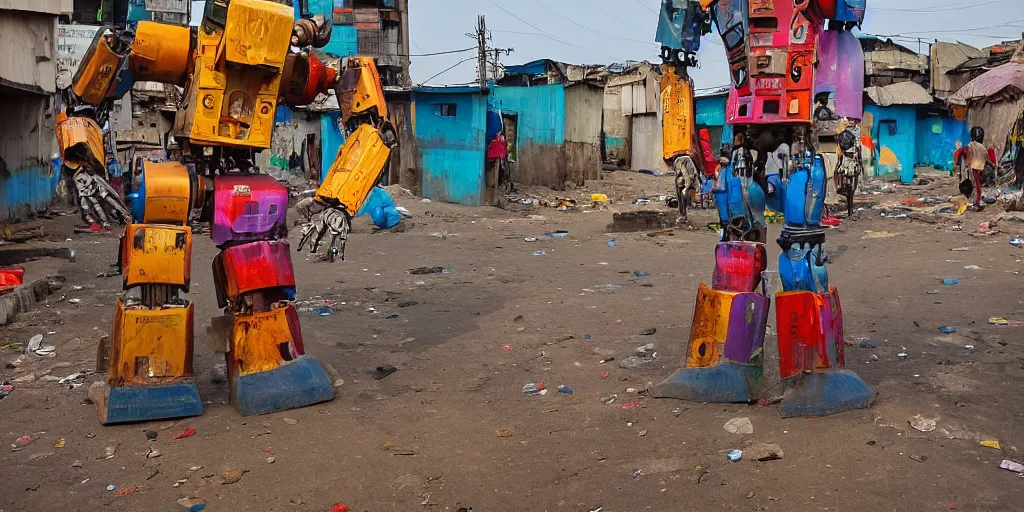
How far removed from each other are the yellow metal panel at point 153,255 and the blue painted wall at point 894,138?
984 inches

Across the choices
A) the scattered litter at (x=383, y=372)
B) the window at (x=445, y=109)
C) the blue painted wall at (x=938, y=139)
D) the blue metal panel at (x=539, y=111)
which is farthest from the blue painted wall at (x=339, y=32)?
the scattered litter at (x=383, y=372)

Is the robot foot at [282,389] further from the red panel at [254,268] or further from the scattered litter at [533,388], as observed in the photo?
the scattered litter at [533,388]

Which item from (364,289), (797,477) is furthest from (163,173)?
(364,289)

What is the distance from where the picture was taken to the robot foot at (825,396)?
4.24 m

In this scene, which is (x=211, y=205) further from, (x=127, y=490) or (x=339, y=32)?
(x=339, y=32)

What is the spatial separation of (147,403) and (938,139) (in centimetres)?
2906

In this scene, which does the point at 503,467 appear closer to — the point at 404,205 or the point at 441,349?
the point at 441,349

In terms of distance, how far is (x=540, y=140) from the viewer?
946 inches

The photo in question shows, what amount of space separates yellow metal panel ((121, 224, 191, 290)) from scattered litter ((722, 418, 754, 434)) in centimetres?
289

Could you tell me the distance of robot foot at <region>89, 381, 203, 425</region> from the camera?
4531 mm

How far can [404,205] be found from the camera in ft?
61.7

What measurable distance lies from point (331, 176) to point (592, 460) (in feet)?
7.23

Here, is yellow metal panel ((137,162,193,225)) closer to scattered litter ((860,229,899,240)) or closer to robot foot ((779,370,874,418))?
robot foot ((779,370,874,418))

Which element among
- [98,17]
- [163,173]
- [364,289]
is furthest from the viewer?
[98,17]
